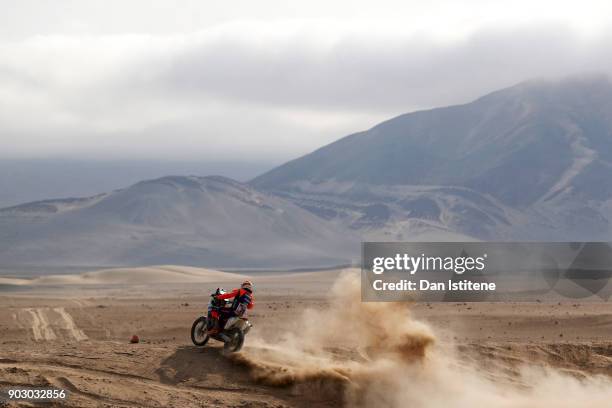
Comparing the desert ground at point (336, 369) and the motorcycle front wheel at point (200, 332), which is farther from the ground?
the motorcycle front wheel at point (200, 332)

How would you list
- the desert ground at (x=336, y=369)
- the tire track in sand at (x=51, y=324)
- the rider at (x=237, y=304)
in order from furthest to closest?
the tire track in sand at (x=51, y=324) < the rider at (x=237, y=304) < the desert ground at (x=336, y=369)

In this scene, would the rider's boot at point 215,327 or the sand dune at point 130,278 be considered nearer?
the rider's boot at point 215,327

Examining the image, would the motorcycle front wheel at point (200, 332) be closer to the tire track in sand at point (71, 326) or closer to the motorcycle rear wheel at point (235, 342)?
the motorcycle rear wheel at point (235, 342)

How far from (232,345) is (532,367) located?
7.57 meters

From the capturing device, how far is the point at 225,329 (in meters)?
21.6

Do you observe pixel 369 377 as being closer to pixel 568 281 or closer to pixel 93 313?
pixel 93 313

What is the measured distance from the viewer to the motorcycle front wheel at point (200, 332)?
2203 centimetres

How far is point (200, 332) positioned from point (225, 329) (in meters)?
0.79

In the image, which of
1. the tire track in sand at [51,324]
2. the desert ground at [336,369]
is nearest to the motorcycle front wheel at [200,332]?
the desert ground at [336,369]

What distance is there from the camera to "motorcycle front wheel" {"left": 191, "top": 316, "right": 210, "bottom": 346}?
22031 millimetres

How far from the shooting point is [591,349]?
25438 millimetres

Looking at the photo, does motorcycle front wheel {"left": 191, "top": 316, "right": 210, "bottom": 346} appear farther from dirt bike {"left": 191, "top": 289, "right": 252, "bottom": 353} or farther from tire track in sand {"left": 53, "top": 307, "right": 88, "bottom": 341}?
tire track in sand {"left": 53, "top": 307, "right": 88, "bottom": 341}

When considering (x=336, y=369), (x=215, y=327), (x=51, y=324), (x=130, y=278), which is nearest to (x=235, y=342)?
(x=215, y=327)

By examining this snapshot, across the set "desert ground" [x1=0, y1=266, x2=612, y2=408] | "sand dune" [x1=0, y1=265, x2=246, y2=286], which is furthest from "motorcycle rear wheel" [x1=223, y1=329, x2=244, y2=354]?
"sand dune" [x1=0, y1=265, x2=246, y2=286]
